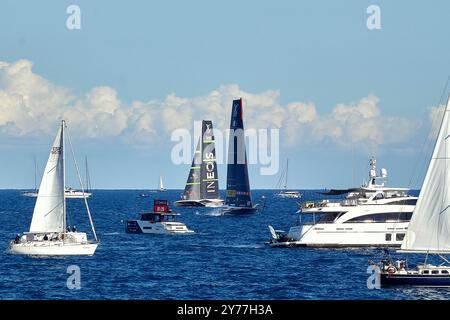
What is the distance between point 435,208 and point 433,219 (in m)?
0.62

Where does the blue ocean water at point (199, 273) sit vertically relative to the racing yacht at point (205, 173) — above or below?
below

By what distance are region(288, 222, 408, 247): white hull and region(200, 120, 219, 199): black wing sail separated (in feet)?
310

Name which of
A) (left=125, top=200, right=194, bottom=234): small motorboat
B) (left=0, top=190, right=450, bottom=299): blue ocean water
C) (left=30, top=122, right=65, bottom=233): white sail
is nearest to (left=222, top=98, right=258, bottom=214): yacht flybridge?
(left=125, top=200, right=194, bottom=234): small motorboat

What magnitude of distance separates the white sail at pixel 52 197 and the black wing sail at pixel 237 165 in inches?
3064

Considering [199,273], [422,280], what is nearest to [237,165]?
[199,273]

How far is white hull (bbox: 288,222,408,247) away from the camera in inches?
3292

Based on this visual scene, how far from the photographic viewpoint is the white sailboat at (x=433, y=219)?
5338cm

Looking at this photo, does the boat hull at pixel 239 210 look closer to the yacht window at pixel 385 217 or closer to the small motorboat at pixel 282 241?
the small motorboat at pixel 282 241

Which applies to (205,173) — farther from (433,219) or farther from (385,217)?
(433,219)

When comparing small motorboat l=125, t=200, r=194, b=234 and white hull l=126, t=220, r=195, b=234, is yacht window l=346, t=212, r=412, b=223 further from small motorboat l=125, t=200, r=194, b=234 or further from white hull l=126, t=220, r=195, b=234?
small motorboat l=125, t=200, r=194, b=234

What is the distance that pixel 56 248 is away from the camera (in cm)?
7581

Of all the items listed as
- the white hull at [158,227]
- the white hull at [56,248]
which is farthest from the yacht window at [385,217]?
the white hull at [158,227]

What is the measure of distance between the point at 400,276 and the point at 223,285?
10.9 metres
